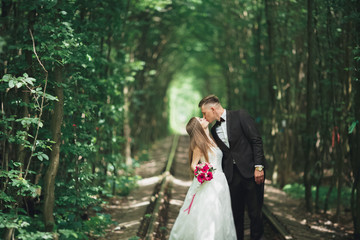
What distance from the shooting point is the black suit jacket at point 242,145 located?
562 cm

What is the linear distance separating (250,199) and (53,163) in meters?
2.68

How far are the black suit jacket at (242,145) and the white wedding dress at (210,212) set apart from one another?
0.15 metres

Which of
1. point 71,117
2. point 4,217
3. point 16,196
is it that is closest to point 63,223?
point 16,196

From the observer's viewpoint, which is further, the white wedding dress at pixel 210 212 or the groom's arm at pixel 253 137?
the groom's arm at pixel 253 137

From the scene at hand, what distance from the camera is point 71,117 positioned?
255 inches

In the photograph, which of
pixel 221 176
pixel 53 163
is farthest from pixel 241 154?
pixel 53 163

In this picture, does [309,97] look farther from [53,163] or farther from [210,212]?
[53,163]

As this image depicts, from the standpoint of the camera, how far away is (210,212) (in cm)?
531

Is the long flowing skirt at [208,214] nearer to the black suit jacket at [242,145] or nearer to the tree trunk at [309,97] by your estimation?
the black suit jacket at [242,145]

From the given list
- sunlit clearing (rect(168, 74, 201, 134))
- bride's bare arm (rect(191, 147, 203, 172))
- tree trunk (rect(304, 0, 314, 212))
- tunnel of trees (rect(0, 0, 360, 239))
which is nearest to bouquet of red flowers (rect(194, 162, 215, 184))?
bride's bare arm (rect(191, 147, 203, 172))

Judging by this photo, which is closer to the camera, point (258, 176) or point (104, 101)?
point (258, 176)

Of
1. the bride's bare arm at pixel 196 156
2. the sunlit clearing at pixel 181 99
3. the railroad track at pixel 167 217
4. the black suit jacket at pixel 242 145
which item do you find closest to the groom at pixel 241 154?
the black suit jacket at pixel 242 145

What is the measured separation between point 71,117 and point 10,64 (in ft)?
4.07

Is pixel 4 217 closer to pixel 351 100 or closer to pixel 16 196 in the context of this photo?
pixel 16 196
